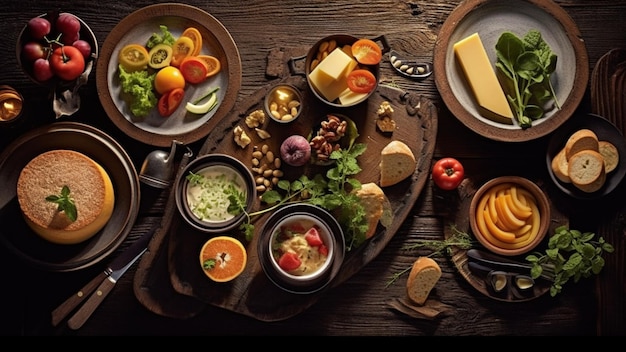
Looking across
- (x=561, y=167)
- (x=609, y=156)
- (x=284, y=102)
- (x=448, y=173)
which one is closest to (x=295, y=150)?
(x=284, y=102)

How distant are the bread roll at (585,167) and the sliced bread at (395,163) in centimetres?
70

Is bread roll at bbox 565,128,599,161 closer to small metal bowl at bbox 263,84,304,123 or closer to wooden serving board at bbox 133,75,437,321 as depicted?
wooden serving board at bbox 133,75,437,321

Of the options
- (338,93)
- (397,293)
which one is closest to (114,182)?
(338,93)

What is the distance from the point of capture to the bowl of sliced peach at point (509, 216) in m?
3.46

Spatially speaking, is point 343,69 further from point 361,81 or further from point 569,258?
point 569,258

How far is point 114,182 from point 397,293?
1.37 metres

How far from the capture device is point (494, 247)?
3.47 meters

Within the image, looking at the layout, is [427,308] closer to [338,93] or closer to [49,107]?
[338,93]

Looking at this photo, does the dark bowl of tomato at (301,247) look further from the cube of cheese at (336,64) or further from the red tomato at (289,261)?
the cube of cheese at (336,64)

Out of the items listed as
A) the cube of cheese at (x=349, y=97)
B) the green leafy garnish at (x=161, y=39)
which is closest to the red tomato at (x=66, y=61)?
the green leafy garnish at (x=161, y=39)

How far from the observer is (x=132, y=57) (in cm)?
356

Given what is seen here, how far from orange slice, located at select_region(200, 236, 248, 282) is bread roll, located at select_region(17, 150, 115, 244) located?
0.49 metres

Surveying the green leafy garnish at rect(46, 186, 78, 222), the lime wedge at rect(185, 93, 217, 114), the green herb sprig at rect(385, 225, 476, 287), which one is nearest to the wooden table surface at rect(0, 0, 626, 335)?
the green herb sprig at rect(385, 225, 476, 287)

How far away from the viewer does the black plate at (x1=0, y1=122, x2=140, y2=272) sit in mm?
3398
